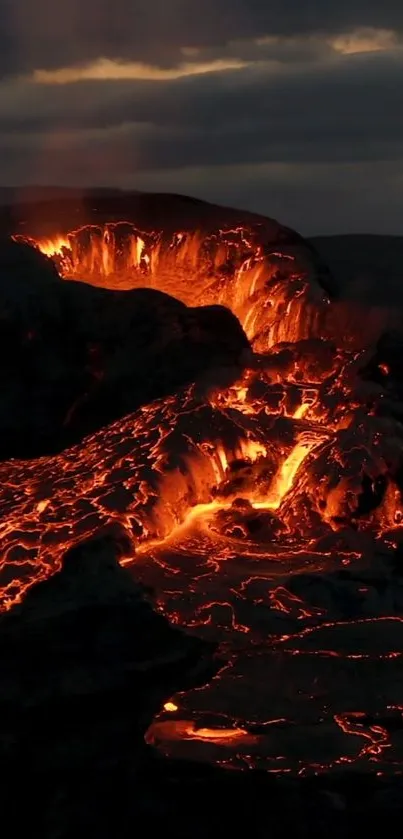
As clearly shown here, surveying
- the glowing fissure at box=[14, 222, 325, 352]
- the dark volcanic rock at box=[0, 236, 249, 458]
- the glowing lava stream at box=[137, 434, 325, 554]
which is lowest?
the glowing lava stream at box=[137, 434, 325, 554]

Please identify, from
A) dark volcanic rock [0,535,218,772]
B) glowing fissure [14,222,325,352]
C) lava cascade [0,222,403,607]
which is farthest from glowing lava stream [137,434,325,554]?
glowing fissure [14,222,325,352]

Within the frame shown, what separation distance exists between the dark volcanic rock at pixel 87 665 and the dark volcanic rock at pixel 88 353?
2293 millimetres

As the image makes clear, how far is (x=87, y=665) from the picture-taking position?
21.7 feet

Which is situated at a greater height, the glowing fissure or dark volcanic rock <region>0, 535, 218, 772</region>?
the glowing fissure

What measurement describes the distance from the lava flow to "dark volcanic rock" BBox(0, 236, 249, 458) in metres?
0.30

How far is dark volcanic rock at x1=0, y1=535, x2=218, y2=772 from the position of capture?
6.02 metres

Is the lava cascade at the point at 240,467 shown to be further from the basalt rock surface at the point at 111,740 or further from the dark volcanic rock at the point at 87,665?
the basalt rock surface at the point at 111,740

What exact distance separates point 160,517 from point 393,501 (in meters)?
1.43

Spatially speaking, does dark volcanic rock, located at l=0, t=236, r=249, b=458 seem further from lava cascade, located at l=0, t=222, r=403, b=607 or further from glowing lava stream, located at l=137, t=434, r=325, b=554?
glowing lava stream, located at l=137, t=434, r=325, b=554

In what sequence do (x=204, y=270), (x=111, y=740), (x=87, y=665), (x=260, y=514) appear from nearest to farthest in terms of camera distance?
(x=111, y=740) < (x=87, y=665) < (x=260, y=514) < (x=204, y=270)

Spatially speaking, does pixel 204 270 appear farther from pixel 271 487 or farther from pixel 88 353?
pixel 271 487

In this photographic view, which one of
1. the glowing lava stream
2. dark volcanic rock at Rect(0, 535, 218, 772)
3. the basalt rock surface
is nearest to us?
the basalt rock surface

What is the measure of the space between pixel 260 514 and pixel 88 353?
222 cm

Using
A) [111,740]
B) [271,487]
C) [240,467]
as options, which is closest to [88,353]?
[240,467]
